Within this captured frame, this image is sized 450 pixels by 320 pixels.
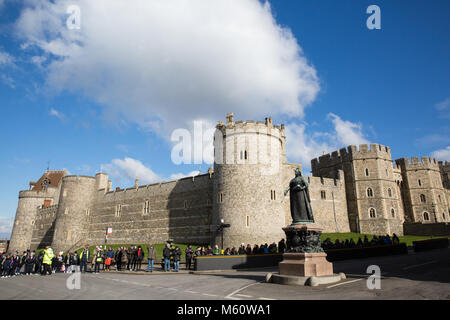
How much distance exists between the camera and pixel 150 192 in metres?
42.4

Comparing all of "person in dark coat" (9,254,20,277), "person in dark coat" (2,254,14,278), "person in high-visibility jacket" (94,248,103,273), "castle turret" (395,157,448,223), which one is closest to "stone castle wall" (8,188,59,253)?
"person in dark coat" (9,254,20,277)

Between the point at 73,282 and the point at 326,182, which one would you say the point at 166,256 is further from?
the point at 326,182

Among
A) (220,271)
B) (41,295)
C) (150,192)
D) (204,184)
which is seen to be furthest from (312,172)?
(41,295)

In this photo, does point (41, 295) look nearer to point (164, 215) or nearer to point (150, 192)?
point (164, 215)

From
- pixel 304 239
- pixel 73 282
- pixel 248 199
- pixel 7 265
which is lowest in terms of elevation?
pixel 73 282

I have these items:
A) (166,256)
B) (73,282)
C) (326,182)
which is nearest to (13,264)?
(73,282)

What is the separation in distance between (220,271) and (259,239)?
34.6 ft

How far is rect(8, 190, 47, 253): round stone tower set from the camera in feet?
195

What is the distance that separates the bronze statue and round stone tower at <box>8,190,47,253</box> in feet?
213

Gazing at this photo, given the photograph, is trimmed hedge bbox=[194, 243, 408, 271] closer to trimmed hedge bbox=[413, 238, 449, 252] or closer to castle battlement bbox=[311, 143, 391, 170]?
trimmed hedge bbox=[413, 238, 449, 252]

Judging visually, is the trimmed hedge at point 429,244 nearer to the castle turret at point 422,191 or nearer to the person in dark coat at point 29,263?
the castle turret at point 422,191

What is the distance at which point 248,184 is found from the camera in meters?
28.0

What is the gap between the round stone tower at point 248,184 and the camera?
26984mm
